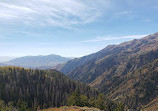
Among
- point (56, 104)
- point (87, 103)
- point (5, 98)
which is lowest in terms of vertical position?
point (56, 104)

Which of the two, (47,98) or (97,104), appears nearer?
(97,104)

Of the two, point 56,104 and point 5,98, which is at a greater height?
point 5,98

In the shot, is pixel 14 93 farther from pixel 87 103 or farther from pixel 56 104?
pixel 87 103

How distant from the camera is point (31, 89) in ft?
604

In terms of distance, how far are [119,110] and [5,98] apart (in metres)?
138

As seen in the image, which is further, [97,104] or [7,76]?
[7,76]

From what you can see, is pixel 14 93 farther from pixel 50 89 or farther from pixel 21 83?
pixel 50 89

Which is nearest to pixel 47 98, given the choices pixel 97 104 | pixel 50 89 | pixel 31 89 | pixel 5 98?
pixel 50 89

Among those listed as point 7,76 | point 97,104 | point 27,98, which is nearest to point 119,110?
point 97,104

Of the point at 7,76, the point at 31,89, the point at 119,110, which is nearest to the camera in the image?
the point at 119,110

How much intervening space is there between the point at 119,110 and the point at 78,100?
33.1m

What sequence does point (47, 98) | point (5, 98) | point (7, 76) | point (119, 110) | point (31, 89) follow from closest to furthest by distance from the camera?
point (119, 110), point (5, 98), point (47, 98), point (31, 89), point (7, 76)

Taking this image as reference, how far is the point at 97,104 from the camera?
99000mm

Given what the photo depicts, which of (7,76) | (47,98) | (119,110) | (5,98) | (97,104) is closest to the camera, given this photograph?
(119,110)
